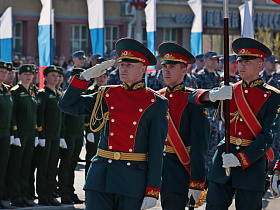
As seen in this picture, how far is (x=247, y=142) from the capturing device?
646 cm

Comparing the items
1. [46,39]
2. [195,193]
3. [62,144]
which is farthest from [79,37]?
[195,193]

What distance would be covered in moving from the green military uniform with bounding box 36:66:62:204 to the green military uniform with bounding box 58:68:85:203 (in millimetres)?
151

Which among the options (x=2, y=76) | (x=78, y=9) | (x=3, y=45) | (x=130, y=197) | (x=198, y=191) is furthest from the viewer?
(x=78, y=9)

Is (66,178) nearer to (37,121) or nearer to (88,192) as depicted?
(37,121)

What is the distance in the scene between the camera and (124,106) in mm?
5707

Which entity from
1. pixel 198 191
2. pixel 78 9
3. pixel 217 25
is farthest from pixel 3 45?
pixel 217 25

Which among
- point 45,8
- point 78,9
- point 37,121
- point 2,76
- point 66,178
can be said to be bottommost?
point 66,178

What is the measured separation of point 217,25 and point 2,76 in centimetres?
3119

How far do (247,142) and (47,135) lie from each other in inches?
154

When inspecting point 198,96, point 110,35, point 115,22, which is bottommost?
point 198,96

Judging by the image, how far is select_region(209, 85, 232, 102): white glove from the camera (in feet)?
19.7

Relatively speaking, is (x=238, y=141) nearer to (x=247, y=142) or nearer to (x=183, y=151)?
(x=247, y=142)

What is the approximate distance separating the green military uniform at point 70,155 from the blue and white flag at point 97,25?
3369 millimetres

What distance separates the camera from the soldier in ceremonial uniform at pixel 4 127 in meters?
9.14
